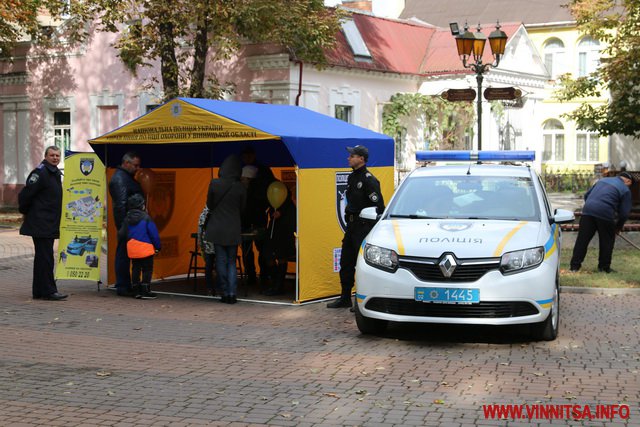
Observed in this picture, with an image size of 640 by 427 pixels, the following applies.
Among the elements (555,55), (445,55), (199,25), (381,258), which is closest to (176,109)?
(381,258)

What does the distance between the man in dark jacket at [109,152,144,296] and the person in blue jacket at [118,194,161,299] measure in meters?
0.11

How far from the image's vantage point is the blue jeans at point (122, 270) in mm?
13203

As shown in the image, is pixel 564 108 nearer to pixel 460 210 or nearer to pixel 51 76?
pixel 51 76

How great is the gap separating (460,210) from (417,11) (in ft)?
162

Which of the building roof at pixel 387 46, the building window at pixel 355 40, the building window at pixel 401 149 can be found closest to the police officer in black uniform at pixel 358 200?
the building roof at pixel 387 46

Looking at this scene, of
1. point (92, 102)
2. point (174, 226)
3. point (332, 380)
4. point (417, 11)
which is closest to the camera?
A: point (332, 380)

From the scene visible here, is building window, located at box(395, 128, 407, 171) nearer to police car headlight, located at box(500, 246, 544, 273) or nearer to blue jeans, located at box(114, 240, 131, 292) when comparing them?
blue jeans, located at box(114, 240, 131, 292)

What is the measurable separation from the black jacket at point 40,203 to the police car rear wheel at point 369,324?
15.6ft

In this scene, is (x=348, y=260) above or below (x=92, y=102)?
below

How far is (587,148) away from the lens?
166 feet

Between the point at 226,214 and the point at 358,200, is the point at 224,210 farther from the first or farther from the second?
the point at 358,200

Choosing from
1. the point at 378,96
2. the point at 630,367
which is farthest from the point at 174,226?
the point at 378,96

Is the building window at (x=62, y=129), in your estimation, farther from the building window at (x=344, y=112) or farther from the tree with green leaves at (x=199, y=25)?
the building window at (x=344, y=112)

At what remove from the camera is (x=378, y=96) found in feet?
107
